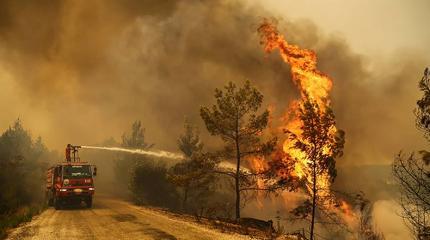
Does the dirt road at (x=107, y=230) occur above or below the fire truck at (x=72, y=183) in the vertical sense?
below

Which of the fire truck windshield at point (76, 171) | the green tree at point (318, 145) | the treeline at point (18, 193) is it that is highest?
the green tree at point (318, 145)

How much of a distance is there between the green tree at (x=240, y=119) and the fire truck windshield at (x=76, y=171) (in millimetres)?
9267

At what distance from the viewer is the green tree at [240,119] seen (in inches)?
1027

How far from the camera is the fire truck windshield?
26.0 m

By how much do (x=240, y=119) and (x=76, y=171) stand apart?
40.5 feet

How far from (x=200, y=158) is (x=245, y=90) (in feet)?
19.4

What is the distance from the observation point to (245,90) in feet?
85.5

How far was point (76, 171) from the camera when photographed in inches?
1036

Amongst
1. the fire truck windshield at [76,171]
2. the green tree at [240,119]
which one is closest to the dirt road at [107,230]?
the fire truck windshield at [76,171]

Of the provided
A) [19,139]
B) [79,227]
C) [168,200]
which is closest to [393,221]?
[168,200]

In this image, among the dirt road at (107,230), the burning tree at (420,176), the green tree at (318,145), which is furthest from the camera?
the green tree at (318,145)

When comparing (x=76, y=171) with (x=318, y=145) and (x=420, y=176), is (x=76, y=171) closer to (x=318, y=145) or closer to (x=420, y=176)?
(x=318, y=145)

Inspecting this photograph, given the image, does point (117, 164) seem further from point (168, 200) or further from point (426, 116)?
point (426, 116)

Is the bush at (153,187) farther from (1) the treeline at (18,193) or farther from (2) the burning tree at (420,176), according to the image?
(2) the burning tree at (420,176)
